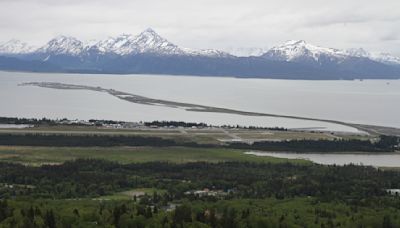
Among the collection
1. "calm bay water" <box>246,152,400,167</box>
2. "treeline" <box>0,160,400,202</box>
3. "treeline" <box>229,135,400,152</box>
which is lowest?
"treeline" <box>0,160,400,202</box>

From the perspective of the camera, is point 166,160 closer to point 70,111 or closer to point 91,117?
point 91,117

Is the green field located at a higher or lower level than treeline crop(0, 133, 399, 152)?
lower

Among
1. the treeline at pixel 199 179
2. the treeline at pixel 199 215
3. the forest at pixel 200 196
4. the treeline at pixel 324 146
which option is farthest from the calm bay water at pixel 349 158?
the treeline at pixel 199 215

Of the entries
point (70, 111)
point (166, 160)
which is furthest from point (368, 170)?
point (70, 111)

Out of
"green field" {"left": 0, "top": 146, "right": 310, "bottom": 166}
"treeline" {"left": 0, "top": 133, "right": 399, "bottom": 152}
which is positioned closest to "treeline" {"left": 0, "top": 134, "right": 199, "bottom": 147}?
"treeline" {"left": 0, "top": 133, "right": 399, "bottom": 152}

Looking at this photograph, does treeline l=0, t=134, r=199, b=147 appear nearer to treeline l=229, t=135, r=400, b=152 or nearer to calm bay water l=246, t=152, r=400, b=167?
treeline l=229, t=135, r=400, b=152

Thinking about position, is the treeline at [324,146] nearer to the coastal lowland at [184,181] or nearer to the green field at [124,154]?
the coastal lowland at [184,181]
